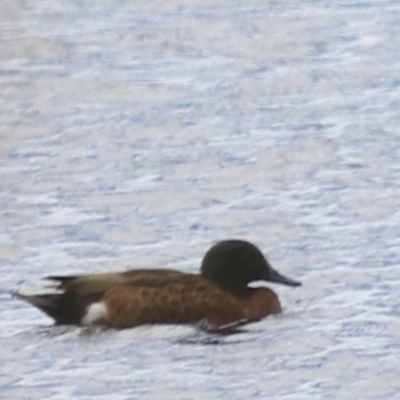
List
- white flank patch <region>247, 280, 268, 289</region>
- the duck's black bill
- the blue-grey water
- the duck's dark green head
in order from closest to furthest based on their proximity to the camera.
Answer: the blue-grey water → the duck's dark green head → the duck's black bill → white flank patch <region>247, 280, 268, 289</region>

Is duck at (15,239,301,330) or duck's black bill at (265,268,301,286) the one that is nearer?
duck at (15,239,301,330)

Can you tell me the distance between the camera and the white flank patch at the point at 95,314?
1084 centimetres

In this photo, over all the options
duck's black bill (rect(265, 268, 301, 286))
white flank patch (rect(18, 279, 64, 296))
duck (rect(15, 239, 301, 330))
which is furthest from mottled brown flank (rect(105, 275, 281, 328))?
white flank patch (rect(18, 279, 64, 296))

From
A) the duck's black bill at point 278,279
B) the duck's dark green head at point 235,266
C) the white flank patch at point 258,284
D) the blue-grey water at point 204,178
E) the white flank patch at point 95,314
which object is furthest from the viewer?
the white flank patch at point 258,284

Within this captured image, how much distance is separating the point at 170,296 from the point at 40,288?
0.82 meters

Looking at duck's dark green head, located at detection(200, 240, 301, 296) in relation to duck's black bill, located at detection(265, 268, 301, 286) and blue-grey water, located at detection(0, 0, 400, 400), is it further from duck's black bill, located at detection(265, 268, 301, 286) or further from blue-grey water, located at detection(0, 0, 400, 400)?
blue-grey water, located at detection(0, 0, 400, 400)

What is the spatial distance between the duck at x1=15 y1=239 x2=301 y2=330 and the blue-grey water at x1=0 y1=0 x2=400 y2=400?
0.08 m

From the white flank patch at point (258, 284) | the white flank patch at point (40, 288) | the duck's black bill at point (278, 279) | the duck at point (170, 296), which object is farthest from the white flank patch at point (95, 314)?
the white flank patch at point (258, 284)

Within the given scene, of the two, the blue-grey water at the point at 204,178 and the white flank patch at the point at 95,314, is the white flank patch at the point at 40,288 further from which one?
the white flank patch at the point at 95,314

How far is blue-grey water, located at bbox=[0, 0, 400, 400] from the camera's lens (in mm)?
10430

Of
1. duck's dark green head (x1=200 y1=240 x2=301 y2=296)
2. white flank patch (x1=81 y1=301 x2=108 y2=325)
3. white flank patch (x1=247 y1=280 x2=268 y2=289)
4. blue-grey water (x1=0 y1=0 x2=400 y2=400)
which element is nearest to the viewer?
blue-grey water (x1=0 y1=0 x2=400 y2=400)

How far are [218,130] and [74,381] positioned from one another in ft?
18.1

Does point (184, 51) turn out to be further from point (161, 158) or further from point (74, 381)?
point (74, 381)

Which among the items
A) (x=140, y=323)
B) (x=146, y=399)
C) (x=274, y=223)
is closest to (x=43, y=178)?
(x=274, y=223)
